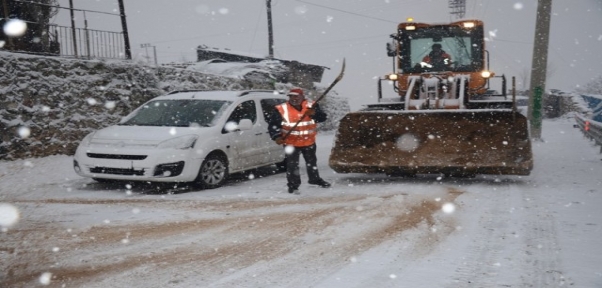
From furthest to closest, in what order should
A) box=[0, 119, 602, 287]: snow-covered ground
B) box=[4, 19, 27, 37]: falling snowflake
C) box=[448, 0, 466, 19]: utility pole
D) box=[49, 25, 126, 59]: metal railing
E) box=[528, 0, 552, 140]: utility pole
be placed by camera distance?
1. box=[448, 0, 466, 19]: utility pole
2. box=[528, 0, 552, 140]: utility pole
3. box=[49, 25, 126, 59]: metal railing
4. box=[4, 19, 27, 37]: falling snowflake
5. box=[0, 119, 602, 287]: snow-covered ground

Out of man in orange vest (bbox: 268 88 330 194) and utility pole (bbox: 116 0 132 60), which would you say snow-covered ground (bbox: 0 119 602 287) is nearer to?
man in orange vest (bbox: 268 88 330 194)

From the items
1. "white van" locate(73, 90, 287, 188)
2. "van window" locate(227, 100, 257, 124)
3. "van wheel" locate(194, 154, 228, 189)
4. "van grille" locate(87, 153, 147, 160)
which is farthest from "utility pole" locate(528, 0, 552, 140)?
"van grille" locate(87, 153, 147, 160)

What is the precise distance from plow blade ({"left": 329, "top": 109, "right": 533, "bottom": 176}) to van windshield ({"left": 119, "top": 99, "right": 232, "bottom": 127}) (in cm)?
203

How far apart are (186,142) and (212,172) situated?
2.23 feet

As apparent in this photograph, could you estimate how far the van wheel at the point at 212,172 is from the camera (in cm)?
790

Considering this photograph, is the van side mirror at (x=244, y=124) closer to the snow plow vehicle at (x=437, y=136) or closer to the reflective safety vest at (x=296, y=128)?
the reflective safety vest at (x=296, y=128)

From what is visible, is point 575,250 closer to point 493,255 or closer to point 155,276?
point 493,255

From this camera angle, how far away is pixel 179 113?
878 centimetres

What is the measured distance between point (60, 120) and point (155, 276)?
8.79 m

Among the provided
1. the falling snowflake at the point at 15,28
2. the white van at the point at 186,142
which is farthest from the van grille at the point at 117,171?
the falling snowflake at the point at 15,28

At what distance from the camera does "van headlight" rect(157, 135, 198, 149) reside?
7555mm

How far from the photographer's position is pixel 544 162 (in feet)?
33.7

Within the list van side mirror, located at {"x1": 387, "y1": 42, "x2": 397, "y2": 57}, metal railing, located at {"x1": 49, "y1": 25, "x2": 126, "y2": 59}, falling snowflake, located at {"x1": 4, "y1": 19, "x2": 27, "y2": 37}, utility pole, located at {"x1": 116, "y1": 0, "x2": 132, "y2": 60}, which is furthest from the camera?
utility pole, located at {"x1": 116, "y1": 0, "x2": 132, "y2": 60}

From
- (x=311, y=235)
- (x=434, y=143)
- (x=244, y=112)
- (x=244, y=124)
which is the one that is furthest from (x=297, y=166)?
(x=311, y=235)
